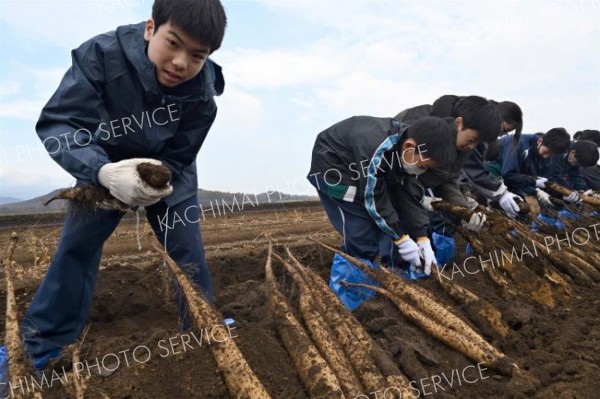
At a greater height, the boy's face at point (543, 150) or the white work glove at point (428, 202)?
the boy's face at point (543, 150)

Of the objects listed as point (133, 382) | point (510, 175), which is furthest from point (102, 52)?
point (510, 175)

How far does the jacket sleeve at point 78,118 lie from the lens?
1.98m

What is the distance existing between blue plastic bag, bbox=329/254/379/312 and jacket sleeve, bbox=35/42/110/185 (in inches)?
73.1

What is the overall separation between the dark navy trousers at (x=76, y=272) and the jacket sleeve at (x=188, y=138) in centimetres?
26

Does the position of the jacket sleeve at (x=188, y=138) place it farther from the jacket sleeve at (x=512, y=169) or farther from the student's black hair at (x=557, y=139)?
the student's black hair at (x=557, y=139)

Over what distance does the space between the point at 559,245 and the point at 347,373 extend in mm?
3538

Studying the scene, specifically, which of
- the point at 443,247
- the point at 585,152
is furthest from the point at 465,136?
the point at 585,152

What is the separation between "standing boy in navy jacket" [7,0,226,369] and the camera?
2.02 m

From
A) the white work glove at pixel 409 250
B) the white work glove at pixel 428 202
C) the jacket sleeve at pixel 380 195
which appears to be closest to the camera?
the jacket sleeve at pixel 380 195

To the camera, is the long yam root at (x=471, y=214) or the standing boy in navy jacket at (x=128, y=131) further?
the long yam root at (x=471, y=214)

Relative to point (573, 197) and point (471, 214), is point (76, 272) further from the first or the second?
point (573, 197)

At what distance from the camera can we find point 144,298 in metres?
3.65

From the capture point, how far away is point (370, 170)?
326 cm

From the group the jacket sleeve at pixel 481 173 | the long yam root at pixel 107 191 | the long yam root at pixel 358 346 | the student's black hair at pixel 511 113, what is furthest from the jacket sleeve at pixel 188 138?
the student's black hair at pixel 511 113
